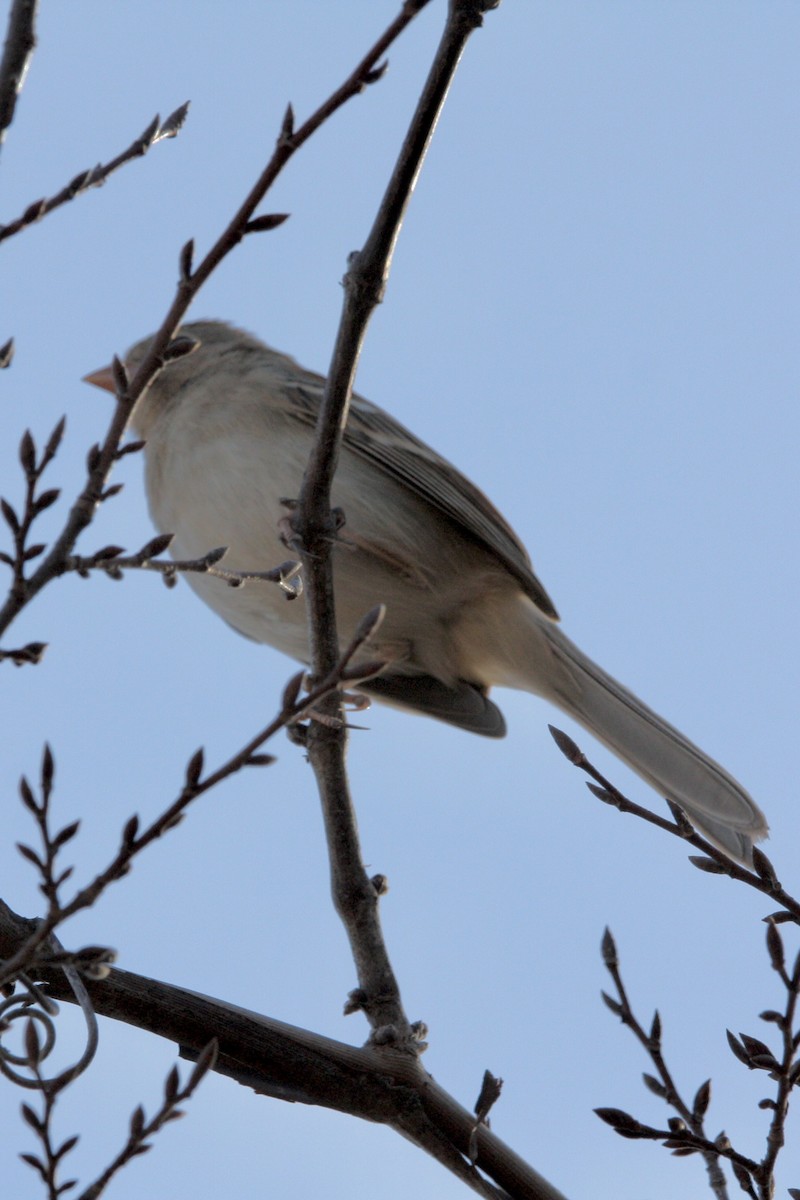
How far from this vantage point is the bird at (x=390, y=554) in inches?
197

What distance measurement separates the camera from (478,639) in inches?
217

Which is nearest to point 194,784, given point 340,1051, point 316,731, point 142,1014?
point 142,1014

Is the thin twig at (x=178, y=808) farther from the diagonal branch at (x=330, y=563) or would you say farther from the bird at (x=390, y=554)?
the bird at (x=390, y=554)


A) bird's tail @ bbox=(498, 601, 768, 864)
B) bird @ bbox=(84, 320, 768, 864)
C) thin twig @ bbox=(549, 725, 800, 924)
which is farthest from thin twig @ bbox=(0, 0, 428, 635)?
bird @ bbox=(84, 320, 768, 864)

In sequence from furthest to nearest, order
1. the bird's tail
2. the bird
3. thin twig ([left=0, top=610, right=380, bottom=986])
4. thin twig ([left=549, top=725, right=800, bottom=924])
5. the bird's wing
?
1. the bird's wing
2. the bird
3. the bird's tail
4. thin twig ([left=549, top=725, right=800, bottom=924])
5. thin twig ([left=0, top=610, right=380, bottom=986])

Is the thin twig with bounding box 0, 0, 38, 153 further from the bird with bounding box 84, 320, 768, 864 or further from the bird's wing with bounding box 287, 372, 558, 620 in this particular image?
the bird's wing with bounding box 287, 372, 558, 620

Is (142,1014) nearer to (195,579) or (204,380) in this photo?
(195,579)

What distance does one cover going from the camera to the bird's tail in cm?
416

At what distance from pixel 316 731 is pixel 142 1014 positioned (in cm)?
128

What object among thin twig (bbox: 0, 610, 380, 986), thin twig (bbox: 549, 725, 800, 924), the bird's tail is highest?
the bird's tail

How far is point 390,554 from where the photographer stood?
5180mm

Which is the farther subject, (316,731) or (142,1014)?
(316,731)

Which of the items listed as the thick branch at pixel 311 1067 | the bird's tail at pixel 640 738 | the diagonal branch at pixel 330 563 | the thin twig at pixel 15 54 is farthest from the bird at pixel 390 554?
the thin twig at pixel 15 54

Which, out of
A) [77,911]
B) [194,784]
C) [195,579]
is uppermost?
[195,579]
